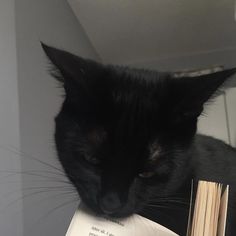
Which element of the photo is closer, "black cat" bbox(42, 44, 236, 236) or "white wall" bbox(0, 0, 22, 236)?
"black cat" bbox(42, 44, 236, 236)

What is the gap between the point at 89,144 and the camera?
67 centimetres

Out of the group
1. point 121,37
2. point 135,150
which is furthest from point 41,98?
point 135,150

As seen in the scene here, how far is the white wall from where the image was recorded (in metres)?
0.95

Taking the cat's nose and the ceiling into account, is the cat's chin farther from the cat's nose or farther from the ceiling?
the ceiling

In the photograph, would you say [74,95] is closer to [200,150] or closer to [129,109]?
[129,109]

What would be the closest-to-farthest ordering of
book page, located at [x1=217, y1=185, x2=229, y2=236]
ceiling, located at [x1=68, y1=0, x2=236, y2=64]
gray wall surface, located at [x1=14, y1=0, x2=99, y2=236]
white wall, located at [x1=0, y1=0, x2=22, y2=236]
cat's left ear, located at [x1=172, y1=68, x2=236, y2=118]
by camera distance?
book page, located at [x1=217, y1=185, x2=229, y2=236] < cat's left ear, located at [x1=172, y1=68, x2=236, y2=118] < white wall, located at [x1=0, y1=0, x2=22, y2=236] < gray wall surface, located at [x1=14, y1=0, x2=99, y2=236] < ceiling, located at [x1=68, y1=0, x2=236, y2=64]

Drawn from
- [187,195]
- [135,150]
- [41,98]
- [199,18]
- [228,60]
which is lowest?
[187,195]

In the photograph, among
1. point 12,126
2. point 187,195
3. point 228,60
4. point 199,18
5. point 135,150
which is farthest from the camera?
point 228,60

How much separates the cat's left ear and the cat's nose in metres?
0.18

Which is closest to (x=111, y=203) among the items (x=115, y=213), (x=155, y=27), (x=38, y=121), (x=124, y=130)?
(x=115, y=213)

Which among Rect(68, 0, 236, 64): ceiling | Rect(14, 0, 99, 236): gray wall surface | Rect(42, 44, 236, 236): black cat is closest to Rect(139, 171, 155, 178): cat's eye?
Rect(42, 44, 236, 236): black cat

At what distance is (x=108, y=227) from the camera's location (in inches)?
A: 22.4

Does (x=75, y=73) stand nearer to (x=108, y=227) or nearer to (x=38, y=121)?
(x=108, y=227)

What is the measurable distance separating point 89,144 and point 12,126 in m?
0.40
